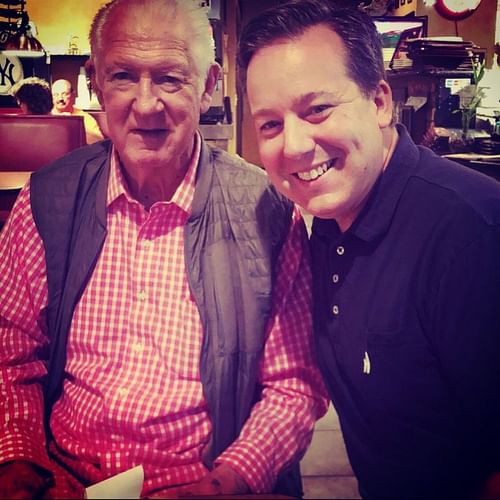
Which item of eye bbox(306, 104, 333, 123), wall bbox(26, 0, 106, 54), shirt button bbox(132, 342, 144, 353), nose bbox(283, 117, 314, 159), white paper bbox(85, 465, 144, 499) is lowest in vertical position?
white paper bbox(85, 465, 144, 499)

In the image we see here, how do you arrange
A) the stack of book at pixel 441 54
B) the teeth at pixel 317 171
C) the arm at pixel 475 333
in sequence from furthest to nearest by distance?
the stack of book at pixel 441 54
the teeth at pixel 317 171
the arm at pixel 475 333

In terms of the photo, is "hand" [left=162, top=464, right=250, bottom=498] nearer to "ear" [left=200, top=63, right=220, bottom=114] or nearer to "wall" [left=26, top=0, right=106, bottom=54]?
"ear" [left=200, top=63, right=220, bottom=114]

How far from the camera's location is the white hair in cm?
101

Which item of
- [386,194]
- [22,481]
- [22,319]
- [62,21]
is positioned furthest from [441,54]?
[22,481]

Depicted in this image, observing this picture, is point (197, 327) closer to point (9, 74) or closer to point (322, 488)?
point (322, 488)

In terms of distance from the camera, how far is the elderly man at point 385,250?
876 mm

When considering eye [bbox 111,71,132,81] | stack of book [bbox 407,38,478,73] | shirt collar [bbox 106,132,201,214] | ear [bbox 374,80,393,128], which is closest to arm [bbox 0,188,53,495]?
shirt collar [bbox 106,132,201,214]

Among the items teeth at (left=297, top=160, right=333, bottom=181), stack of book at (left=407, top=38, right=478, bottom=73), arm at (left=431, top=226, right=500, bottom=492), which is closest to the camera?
arm at (left=431, top=226, right=500, bottom=492)

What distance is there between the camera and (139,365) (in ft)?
3.45

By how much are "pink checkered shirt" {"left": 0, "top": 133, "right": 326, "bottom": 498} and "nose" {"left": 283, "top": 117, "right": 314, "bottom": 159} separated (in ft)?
0.70

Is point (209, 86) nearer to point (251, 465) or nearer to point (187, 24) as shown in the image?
point (187, 24)

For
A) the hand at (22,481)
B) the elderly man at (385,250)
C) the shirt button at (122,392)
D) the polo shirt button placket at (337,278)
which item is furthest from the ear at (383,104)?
the hand at (22,481)

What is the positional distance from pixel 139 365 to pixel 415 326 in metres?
0.52

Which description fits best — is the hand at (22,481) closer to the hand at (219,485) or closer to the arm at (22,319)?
the arm at (22,319)
